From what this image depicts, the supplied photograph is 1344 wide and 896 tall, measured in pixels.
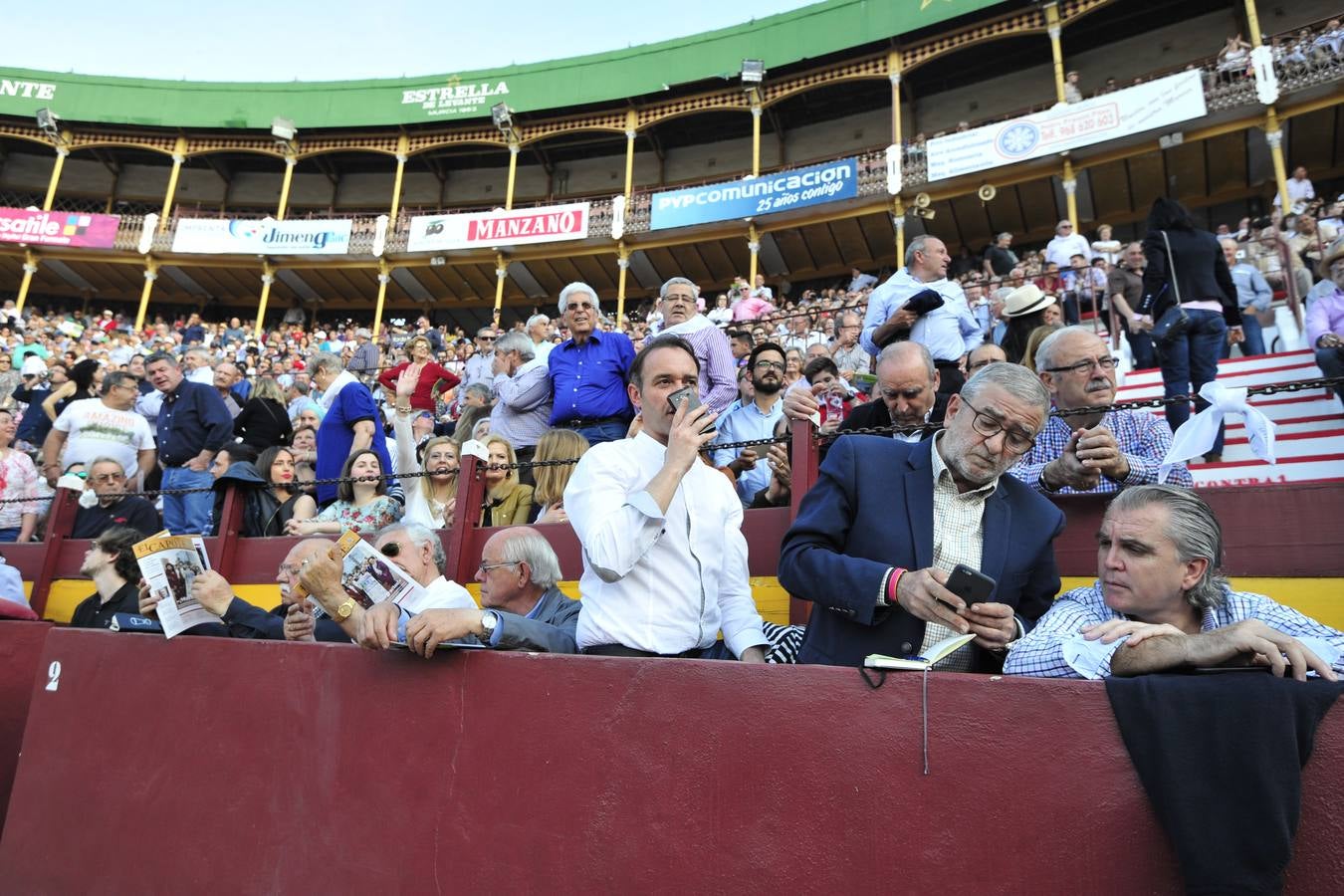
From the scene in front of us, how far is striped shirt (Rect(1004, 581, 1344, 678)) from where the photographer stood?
5.48 ft

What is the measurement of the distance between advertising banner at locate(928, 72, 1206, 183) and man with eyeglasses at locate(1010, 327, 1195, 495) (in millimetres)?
13299

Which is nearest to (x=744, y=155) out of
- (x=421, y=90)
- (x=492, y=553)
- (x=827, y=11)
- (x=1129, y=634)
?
(x=827, y=11)

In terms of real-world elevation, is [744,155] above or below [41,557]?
above

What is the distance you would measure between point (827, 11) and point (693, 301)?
→ 15.8 metres

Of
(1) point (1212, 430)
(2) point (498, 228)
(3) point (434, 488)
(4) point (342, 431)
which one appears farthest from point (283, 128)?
(1) point (1212, 430)

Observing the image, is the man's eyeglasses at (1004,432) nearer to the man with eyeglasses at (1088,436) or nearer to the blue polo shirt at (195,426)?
the man with eyeglasses at (1088,436)

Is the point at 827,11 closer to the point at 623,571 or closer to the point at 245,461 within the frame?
the point at 245,461

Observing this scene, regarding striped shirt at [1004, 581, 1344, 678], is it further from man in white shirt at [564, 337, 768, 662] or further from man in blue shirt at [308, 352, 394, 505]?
man in blue shirt at [308, 352, 394, 505]

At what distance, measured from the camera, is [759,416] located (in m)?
4.82

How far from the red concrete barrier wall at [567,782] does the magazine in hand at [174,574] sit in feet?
0.43

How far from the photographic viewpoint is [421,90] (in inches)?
854

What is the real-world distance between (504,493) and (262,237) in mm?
19424

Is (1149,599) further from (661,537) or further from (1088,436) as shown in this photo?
(661,537)

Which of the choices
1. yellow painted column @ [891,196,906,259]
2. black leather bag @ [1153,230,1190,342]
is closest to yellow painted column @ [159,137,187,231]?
yellow painted column @ [891,196,906,259]
